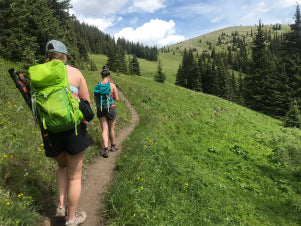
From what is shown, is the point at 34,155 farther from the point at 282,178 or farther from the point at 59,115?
the point at 282,178

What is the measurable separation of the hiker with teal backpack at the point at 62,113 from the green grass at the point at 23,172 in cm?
36

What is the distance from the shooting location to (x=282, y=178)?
31.1ft

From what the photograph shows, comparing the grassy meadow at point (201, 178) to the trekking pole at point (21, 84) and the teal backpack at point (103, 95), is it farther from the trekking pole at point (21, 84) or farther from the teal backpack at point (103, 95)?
the trekking pole at point (21, 84)

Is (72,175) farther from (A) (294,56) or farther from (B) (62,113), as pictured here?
(A) (294,56)

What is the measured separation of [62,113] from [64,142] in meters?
0.55

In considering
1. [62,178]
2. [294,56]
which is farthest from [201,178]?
[294,56]

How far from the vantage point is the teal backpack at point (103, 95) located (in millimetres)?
6203

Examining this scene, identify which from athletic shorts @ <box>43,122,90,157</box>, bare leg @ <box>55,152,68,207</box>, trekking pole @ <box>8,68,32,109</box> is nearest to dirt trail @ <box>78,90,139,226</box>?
bare leg @ <box>55,152,68,207</box>

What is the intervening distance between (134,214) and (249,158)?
32.3 ft

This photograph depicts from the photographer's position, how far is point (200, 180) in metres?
6.80

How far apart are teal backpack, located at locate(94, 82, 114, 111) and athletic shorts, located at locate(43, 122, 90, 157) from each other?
3.55 m

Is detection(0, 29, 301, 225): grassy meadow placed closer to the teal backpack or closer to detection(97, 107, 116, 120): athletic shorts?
detection(97, 107, 116, 120): athletic shorts

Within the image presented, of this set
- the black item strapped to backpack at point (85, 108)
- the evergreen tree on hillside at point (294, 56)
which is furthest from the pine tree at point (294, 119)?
the black item strapped to backpack at point (85, 108)

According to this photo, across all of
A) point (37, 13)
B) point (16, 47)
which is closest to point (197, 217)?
point (16, 47)
